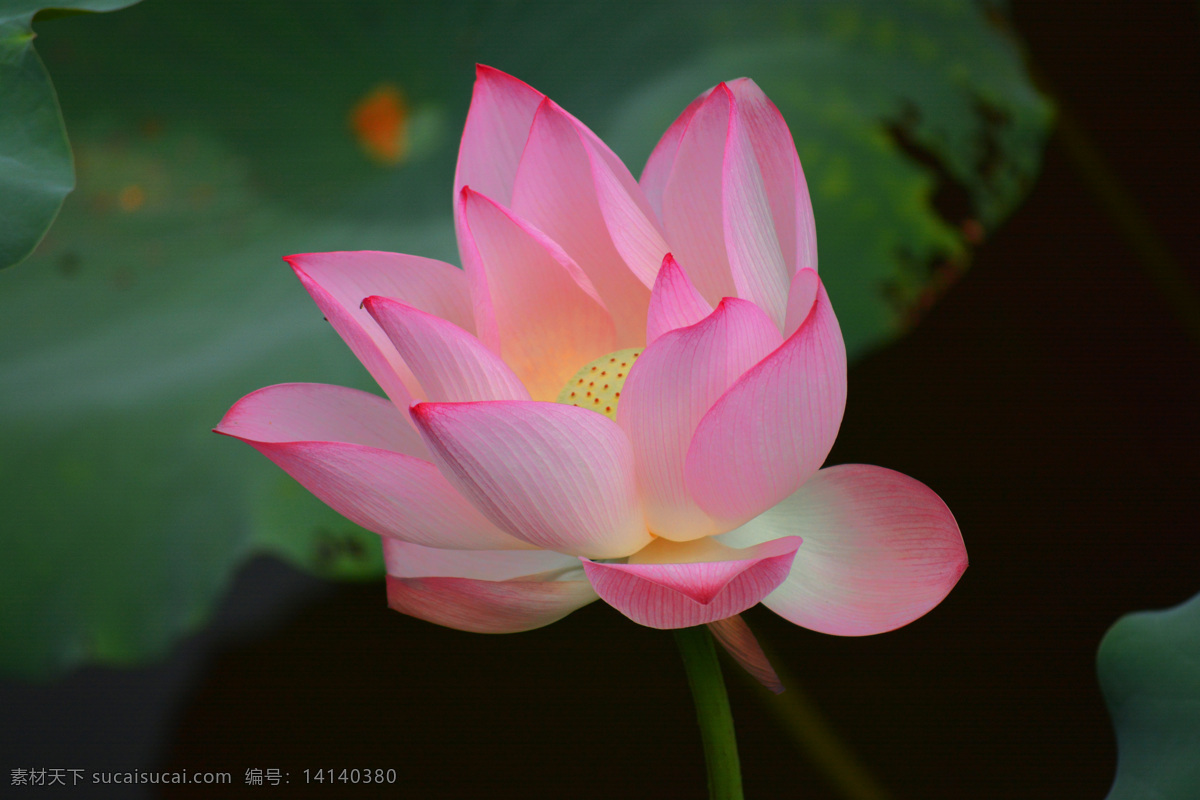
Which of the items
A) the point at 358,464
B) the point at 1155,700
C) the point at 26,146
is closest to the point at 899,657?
the point at 1155,700

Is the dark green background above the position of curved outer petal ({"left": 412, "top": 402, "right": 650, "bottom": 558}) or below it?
below

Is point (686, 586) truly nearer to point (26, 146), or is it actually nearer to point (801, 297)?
point (801, 297)

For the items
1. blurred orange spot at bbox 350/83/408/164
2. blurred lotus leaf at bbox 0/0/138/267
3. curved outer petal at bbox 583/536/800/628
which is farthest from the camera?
blurred orange spot at bbox 350/83/408/164

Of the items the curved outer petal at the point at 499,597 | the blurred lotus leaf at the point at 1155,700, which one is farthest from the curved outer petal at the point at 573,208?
the blurred lotus leaf at the point at 1155,700

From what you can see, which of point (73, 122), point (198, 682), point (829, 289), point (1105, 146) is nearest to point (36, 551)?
point (198, 682)

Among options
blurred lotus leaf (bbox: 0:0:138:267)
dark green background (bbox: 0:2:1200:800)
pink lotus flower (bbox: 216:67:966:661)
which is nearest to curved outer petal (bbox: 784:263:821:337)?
pink lotus flower (bbox: 216:67:966:661)

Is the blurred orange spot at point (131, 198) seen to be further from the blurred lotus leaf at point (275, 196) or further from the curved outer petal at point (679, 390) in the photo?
the curved outer petal at point (679, 390)

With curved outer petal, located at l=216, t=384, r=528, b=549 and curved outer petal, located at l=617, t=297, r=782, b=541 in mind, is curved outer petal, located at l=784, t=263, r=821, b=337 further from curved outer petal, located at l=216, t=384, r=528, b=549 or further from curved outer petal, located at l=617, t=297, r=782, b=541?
curved outer petal, located at l=216, t=384, r=528, b=549

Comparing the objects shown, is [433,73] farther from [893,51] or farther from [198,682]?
[198,682]
